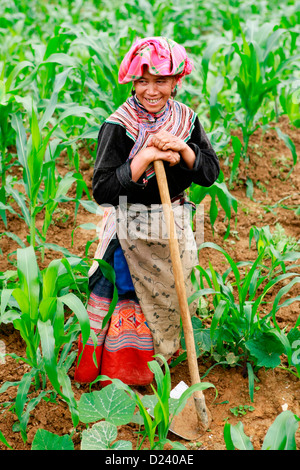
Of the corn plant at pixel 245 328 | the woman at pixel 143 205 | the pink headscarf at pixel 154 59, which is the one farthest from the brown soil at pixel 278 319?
the pink headscarf at pixel 154 59

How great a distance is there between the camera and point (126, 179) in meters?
2.05

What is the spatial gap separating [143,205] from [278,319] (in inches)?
39.9

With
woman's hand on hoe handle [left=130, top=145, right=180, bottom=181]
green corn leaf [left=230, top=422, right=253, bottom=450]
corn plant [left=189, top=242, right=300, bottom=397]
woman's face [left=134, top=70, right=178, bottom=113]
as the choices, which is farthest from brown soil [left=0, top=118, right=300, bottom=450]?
woman's face [left=134, top=70, right=178, bottom=113]

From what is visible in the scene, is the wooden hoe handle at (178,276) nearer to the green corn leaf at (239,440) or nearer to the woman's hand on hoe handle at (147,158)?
the woman's hand on hoe handle at (147,158)

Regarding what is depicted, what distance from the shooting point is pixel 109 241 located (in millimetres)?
2336

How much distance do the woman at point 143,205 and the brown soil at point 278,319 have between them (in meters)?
0.22

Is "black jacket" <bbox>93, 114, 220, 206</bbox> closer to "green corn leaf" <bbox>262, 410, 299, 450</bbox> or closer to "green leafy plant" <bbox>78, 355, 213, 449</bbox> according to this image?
"green leafy plant" <bbox>78, 355, 213, 449</bbox>

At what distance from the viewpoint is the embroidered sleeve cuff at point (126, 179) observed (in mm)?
2043

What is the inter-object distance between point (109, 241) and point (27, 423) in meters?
0.79

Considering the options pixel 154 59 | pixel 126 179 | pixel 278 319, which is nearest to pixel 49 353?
pixel 126 179

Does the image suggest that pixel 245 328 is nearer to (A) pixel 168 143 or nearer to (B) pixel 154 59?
(A) pixel 168 143

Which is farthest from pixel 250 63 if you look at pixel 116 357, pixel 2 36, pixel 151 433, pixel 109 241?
pixel 2 36

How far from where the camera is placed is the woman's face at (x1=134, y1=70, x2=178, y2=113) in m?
1.99
